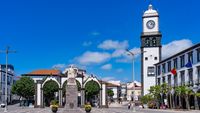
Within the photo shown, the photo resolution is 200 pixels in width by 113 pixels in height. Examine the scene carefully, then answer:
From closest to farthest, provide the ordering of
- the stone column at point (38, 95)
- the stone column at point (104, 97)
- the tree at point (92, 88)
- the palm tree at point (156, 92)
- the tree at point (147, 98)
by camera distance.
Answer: the palm tree at point (156, 92)
the stone column at point (38, 95)
the stone column at point (104, 97)
the tree at point (147, 98)
the tree at point (92, 88)

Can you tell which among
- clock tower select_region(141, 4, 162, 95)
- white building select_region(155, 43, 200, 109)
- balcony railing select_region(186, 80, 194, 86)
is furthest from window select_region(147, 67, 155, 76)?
balcony railing select_region(186, 80, 194, 86)

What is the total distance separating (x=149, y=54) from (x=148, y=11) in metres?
13.1

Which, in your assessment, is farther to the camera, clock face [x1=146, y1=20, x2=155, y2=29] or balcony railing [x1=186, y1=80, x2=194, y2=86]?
clock face [x1=146, y1=20, x2=155, y2=29]

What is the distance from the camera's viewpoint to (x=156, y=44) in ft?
369

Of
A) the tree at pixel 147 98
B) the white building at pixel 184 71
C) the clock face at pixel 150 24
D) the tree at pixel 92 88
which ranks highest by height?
the clock face at pixel 150 24

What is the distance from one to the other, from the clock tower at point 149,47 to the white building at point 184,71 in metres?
9.89

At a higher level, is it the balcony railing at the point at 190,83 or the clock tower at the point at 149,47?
the clock tower at the point at 149,47

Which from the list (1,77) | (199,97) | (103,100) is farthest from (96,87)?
(1,77)

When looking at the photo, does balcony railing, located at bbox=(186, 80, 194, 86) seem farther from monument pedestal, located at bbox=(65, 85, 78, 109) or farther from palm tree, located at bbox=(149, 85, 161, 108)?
monument pedestal, located at bbox=(65, 85, 78, 109)

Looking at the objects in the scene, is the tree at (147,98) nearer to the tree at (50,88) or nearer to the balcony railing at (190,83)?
the balcony railing at (190,83)

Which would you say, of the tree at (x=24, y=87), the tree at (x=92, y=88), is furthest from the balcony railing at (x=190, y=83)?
the tree at (x=24, y=87)

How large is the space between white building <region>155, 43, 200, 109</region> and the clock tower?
32.4 feet

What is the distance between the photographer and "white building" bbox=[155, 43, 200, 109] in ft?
244

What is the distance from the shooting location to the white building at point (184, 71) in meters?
74.2
